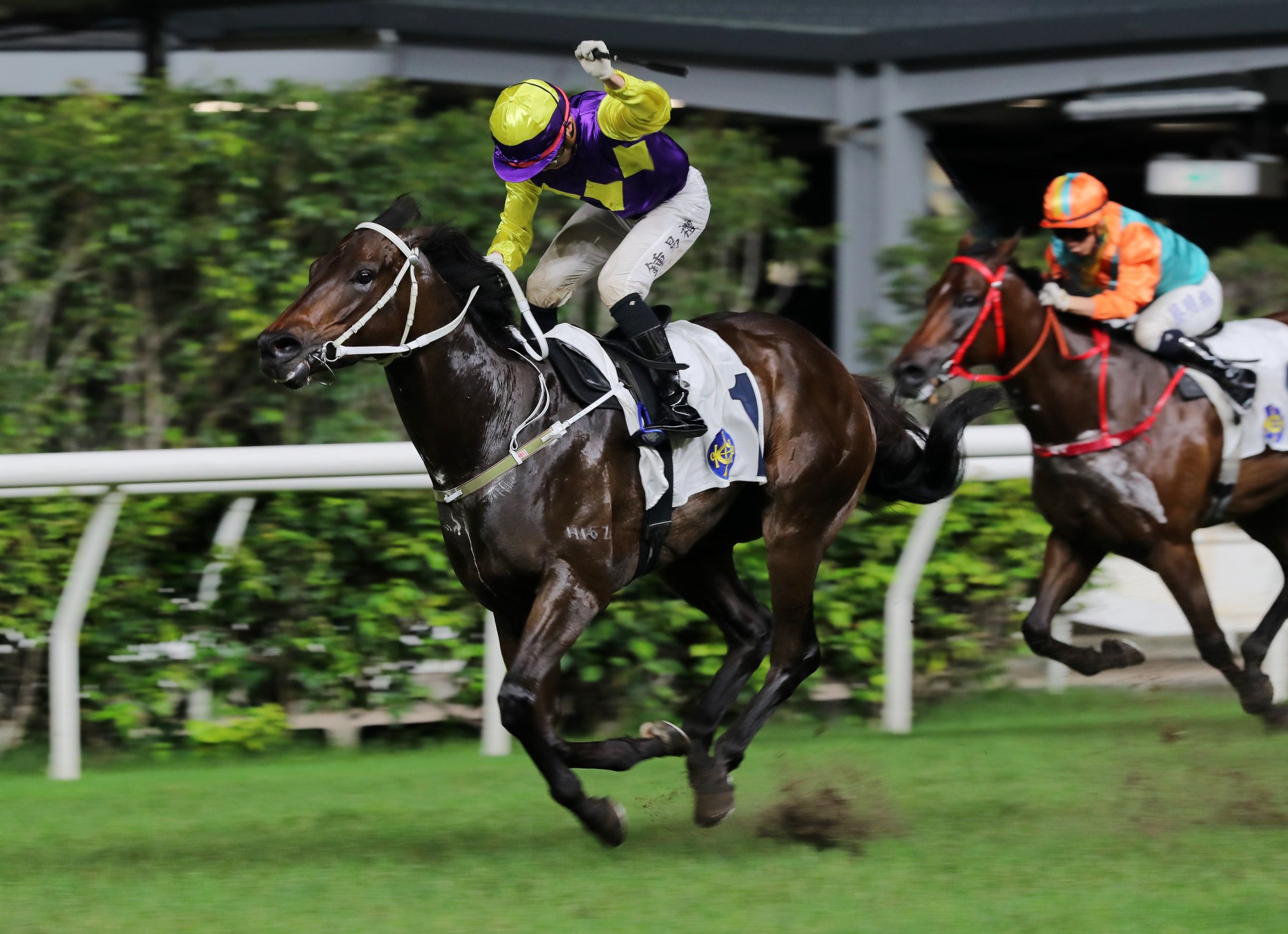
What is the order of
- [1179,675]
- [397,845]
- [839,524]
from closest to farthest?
[397,845]
[839,524]
[1179,675]

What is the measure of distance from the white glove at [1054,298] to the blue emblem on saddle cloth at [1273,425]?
0.77 metres

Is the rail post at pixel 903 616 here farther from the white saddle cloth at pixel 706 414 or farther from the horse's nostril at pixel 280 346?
the horse's nostril at pixel 280 346

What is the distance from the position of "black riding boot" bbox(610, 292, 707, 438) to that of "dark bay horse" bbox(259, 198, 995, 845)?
0.15 m

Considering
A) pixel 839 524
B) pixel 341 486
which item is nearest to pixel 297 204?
pixel 341 486

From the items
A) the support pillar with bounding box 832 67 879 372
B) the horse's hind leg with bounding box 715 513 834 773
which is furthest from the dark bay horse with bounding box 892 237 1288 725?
the support pillar with bounding box 832 67 879 372

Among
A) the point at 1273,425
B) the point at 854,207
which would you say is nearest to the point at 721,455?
the point at 1273,425

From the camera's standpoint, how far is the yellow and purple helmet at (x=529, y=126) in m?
3.95

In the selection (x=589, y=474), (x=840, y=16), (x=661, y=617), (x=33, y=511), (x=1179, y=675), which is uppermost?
(x=840, y=16)

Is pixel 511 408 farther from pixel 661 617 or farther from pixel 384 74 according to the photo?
pixel 384 74

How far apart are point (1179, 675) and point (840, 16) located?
3908mm

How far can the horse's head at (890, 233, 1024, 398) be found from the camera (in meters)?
4.90

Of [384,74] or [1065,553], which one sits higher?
[384,74]

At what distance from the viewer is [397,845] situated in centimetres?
394

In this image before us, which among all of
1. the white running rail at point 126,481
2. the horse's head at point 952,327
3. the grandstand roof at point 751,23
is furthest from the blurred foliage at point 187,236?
the horse's head at point 952,327
